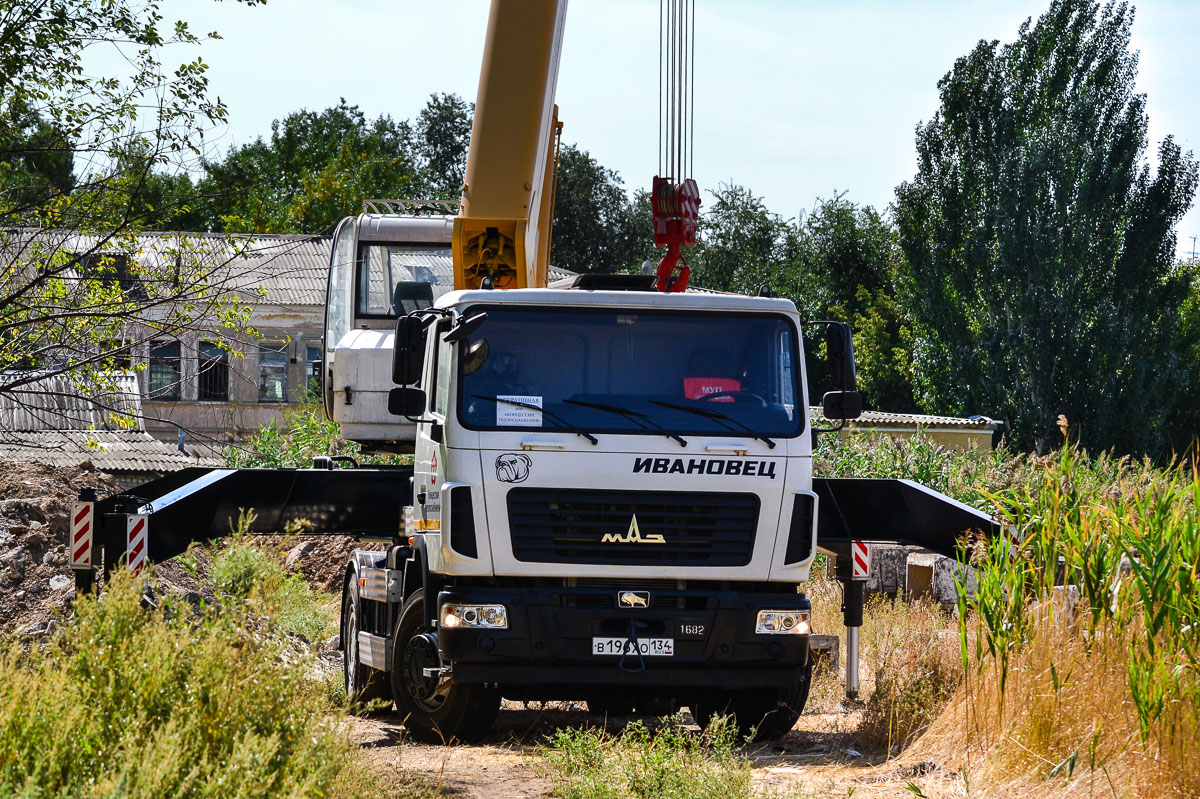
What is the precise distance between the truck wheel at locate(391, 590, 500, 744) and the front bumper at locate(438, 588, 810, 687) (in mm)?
442

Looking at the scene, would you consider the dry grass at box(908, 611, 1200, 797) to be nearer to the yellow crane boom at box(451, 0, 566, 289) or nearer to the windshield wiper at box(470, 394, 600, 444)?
the windshield wiper at box(470, 394, 600, 444)

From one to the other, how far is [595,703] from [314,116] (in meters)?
64.2

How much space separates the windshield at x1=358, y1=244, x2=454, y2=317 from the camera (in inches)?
606

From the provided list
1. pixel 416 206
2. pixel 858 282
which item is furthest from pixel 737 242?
pixel 416 206

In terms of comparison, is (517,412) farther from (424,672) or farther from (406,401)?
(424,672)

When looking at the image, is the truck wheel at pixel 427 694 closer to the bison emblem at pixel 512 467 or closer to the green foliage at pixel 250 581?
the bison emblem at pixel 512 467

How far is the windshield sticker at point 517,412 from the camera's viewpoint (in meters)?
8.91

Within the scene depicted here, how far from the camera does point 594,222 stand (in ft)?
218

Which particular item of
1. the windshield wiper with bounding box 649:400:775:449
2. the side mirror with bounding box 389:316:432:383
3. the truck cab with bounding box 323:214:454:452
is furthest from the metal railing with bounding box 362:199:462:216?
the windshield wiper with bounding box 649:400:775:449

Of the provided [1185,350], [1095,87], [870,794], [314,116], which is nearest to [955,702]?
[870,794]

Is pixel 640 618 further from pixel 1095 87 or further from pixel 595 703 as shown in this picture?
pixel 1095 87

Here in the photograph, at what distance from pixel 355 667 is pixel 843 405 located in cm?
492

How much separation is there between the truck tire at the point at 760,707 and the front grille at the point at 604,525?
1.35 m

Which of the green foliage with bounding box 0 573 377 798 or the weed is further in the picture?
the weed
